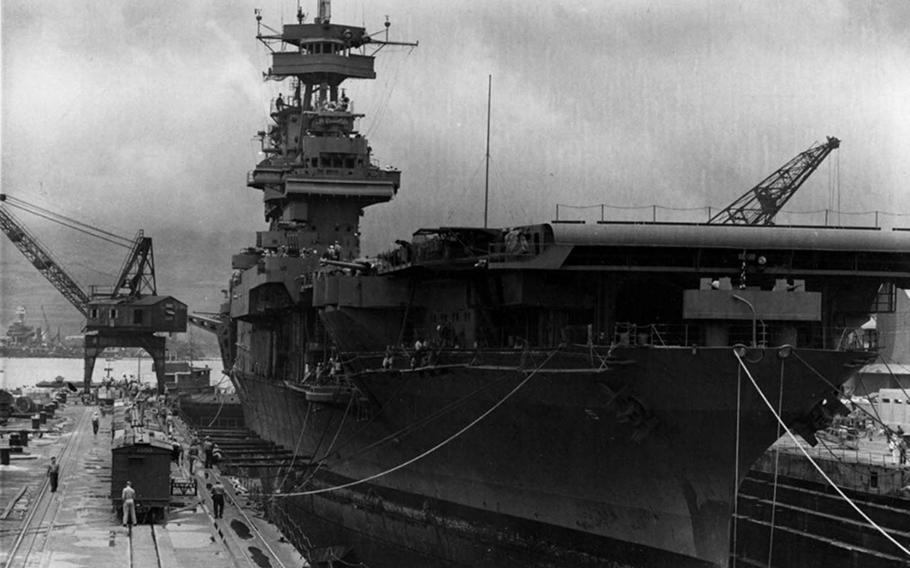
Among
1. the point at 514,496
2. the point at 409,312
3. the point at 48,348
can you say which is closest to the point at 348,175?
the point at 409,312

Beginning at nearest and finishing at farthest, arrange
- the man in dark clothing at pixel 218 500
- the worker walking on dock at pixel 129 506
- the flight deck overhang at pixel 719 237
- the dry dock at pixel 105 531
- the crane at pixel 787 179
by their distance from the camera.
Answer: the dry dock at pixel 105 531, the flight deck overhang at pixel 719 237, the worker walking on dock at pixel 129 506, the man in dark clothing at pixel 218 500, the crane at pixel 787 179

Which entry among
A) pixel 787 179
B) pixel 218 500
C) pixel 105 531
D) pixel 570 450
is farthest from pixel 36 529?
pixel 787 179

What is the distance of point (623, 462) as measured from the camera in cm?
2044

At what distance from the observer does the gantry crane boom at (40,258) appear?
213ft

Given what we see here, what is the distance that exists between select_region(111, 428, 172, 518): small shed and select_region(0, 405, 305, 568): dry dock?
0.39 metres

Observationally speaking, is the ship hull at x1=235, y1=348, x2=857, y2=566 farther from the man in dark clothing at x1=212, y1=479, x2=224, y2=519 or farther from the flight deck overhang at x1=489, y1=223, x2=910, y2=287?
the man in dark clothing at x1=212, y1=479, x2=224, y2=519

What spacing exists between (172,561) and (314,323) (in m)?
17.5

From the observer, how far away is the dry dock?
17594mm

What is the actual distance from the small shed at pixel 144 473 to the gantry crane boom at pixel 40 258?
44336 mm

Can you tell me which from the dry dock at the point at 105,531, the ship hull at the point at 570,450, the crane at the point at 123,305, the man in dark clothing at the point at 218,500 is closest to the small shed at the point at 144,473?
the dry dock at the point at 105,531

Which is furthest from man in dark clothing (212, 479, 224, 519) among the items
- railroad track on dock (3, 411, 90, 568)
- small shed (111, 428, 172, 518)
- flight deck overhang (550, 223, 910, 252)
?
flight deck overhang (550, 223, 910, 252)

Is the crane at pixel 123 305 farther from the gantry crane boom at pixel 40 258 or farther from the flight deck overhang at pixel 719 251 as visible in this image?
the flight deck overhang at pixel 719 251

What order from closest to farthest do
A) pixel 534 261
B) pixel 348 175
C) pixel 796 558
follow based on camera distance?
pixel 534 261 < pixel 796 558 < pixel 348 175

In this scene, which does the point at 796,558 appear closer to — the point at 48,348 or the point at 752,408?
the point at 752,408
